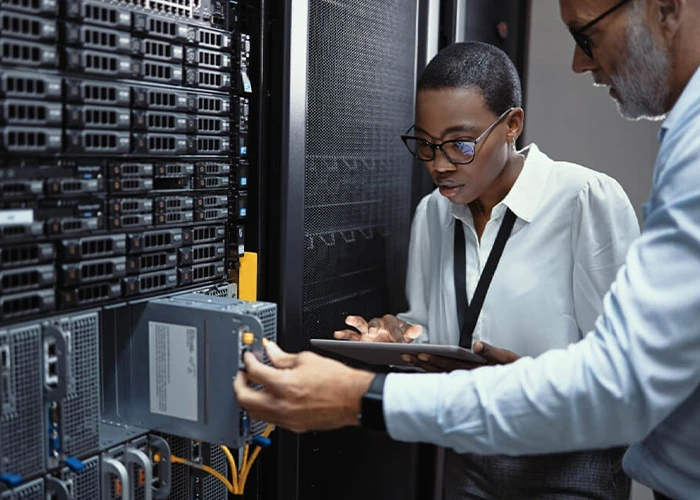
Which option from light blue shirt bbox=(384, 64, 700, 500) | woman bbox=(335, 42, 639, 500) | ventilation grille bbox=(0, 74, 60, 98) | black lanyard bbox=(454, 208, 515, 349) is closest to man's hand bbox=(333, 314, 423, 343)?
woman bbox=(335, 42, 639, 500)

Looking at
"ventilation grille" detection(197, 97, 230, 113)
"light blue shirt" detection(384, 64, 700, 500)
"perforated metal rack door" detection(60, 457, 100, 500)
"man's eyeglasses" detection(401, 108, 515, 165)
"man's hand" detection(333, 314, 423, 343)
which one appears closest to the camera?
"light blue shirt" detection(384, 64, 700, 500)

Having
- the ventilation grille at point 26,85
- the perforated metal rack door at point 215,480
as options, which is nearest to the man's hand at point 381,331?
the perforated metal rack door at point 215,480

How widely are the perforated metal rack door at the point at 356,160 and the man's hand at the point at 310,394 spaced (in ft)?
1.81

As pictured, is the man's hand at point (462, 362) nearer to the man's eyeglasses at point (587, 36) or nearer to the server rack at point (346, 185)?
the server rack at point (346, 185)

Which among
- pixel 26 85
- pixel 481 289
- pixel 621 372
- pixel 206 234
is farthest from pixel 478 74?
pixel 26 85

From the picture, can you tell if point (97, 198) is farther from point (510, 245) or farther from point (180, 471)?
point (510, 245)

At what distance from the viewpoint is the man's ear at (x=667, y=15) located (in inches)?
44.3

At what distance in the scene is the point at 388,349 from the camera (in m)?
1.50

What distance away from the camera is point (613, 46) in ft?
3.98

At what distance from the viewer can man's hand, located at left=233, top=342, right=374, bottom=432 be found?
1161 millimetres

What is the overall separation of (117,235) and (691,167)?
91 centimetres

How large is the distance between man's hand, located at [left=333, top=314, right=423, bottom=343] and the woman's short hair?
588mm

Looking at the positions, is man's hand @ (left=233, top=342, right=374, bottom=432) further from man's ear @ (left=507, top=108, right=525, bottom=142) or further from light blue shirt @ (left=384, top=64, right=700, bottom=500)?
man's ear @ (left=507, top=108, right=525, bottom=142)

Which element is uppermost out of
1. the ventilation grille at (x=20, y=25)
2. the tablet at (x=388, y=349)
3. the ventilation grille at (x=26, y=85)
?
the ventilation grille at (x=20, y=25)
